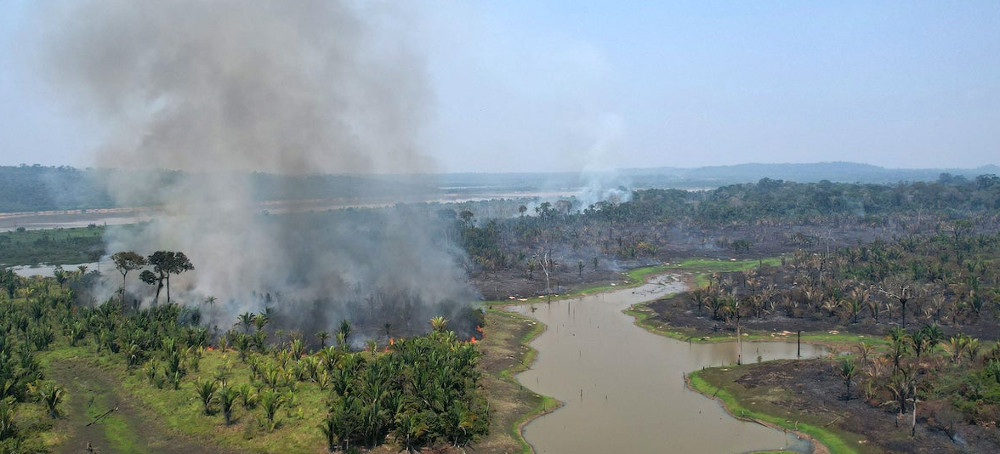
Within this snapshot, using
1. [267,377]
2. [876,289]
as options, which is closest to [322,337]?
[267,377]

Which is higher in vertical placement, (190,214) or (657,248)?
(190,214)

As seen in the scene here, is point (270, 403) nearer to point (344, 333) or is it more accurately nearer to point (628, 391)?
point (344, 333)

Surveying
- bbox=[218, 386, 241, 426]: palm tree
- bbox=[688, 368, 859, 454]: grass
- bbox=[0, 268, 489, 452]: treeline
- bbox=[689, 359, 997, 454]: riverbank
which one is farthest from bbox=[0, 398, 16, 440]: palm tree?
bbox=[689, 359, 997, 454]: riverbank

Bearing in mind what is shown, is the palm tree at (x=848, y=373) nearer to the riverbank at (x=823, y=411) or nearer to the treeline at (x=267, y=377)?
the riverbank at (x=823, y=411)

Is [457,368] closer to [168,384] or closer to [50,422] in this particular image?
[168,384]

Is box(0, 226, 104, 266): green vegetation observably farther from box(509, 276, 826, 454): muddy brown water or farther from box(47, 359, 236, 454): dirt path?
box(509, 276, 826, 454): muddy brown water

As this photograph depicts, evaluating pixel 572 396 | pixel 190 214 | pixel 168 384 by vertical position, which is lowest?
pixel 572 396

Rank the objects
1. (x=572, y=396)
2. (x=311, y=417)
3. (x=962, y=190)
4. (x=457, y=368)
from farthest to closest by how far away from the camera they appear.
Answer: (x=962, y=190)
(x=572, y=396)
(x=457, y=368)
(x=311, y=417)

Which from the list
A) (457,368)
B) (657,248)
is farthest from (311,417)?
(657,248)
